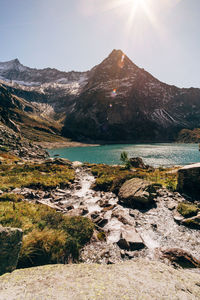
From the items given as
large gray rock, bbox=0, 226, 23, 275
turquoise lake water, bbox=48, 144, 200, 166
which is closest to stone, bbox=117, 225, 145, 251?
large gray rock, bbox=0, 226, 23, 275

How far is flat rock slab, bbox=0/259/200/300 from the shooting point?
3.97 m

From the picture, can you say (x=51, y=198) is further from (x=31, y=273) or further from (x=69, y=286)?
(x=69, y=286)

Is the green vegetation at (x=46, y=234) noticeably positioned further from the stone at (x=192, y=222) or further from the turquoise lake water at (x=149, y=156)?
the turquoise lake water at (x=149, y=156)

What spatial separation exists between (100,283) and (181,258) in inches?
187

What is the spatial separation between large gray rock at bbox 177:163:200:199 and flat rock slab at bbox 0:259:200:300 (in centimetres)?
1070

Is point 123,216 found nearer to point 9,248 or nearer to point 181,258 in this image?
point 181,258

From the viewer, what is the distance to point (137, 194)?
1380 cm

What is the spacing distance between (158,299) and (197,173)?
13.6 metres

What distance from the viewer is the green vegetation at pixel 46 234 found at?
6231 mm

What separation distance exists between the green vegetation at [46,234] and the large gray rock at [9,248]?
55 cm

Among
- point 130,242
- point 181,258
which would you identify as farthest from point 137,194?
point 181,258

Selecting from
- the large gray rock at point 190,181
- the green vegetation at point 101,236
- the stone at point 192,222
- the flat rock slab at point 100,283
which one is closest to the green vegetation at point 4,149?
the green vegetation at point 101,236

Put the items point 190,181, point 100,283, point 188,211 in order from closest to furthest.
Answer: point 100,283, point 188,211, point 190,181

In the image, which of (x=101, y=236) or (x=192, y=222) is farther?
(x=192, y=222)
